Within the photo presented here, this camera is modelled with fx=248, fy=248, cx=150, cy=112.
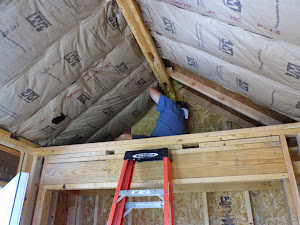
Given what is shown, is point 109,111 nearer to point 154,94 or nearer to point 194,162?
point 154,94

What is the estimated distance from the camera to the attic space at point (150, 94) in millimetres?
1712

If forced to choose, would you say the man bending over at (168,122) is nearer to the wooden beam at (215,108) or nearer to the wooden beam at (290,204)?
the wooden beam at (215,108)

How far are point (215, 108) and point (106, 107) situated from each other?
155 centimetres

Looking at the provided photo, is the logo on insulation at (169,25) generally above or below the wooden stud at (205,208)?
above

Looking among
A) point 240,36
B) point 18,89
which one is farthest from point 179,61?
point 18,89

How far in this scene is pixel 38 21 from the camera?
6.14 feet

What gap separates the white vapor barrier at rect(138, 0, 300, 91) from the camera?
1531 millimetres

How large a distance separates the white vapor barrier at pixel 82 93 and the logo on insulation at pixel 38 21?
69cm

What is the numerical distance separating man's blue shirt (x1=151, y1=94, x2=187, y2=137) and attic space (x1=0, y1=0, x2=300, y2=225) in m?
0.38

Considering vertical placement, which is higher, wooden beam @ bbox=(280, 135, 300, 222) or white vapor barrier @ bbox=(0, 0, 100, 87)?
white vapor barrier @ bbox=(0, 0, 100, 87)

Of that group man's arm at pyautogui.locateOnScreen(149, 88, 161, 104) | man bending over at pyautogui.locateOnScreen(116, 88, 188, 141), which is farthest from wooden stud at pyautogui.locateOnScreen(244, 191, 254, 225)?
man's arm at pyautogui.locateOnScreen(149, 88, 161, 104)

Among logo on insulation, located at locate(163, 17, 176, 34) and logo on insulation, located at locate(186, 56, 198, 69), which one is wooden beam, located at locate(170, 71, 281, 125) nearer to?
logo on insulation, located at locate(186, 56, 198, 69)

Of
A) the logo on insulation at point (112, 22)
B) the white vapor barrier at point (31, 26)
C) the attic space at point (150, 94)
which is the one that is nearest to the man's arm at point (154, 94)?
the attic space at point (150, 94)

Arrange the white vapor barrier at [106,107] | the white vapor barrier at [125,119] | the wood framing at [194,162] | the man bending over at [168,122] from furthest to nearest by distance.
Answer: the white vapor barrier at [125,119]
the white vapor barrier at [106,107]
the man bending over at [168,122]
the wood framing at [194,162]
